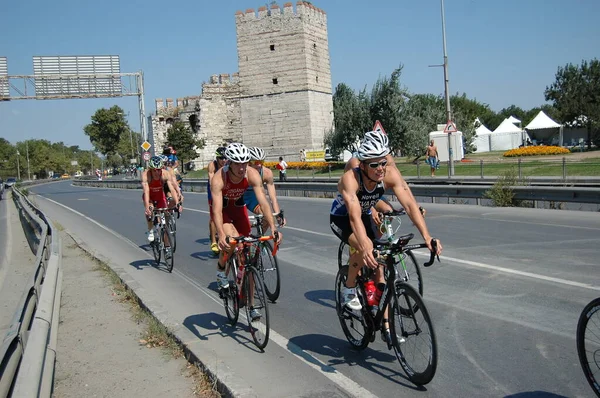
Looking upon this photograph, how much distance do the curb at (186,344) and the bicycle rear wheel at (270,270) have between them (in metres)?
1.22

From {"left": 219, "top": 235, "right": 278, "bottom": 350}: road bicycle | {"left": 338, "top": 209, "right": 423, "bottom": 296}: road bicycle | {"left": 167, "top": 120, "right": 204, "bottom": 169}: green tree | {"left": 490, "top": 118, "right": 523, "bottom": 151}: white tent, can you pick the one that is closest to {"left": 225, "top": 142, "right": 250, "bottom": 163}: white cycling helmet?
{"left": 219, "top": 235, "right": 278, "bottom": 350}: road bicycle

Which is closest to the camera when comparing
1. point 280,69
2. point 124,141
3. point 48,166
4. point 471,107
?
point 280,69

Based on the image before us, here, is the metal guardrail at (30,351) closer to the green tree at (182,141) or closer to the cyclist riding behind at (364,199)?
the cyclist riding behind at (364,199)

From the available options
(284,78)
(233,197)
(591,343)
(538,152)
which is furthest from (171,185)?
(284,78)

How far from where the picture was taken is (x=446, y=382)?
488cm

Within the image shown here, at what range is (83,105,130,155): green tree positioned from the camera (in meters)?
125

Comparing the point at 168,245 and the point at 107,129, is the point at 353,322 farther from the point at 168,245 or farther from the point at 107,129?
the point at 107,129

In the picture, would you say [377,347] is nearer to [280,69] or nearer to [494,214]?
[494,214]

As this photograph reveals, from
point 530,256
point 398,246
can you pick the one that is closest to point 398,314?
point 398,246

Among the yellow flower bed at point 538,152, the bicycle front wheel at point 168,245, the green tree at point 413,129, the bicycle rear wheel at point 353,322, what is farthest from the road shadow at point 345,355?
the green tree at point 413,129

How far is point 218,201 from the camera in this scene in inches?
249

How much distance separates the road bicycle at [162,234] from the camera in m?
11.0

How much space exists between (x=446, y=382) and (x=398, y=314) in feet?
2.14

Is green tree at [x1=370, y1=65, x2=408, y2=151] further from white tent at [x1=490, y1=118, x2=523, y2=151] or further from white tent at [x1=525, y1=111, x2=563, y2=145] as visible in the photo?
white tent at [x1=490, y1=118, x2=523, y2=151]
